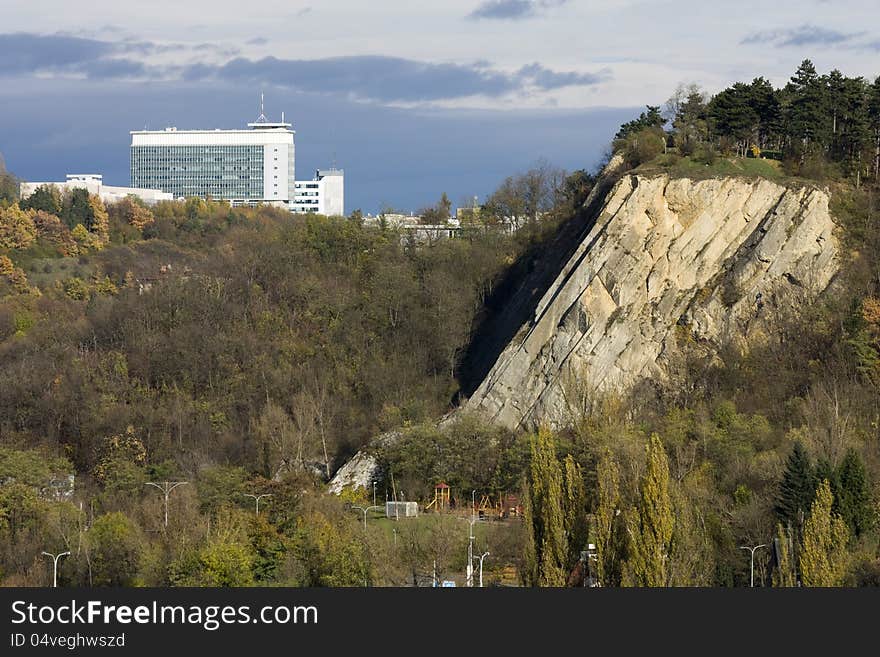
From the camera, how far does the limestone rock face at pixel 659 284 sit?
5191 cm

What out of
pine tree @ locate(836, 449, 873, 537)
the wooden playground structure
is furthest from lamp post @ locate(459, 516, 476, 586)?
pine tree @ locate(836, 449, 873, 537)

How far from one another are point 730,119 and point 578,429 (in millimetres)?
16031

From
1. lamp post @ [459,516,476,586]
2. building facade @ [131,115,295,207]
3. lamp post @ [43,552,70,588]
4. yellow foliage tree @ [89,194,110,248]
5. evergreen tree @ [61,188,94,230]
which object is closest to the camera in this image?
lamp post @ [43,552,70,588]

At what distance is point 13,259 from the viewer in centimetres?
7600

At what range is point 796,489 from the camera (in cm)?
3816

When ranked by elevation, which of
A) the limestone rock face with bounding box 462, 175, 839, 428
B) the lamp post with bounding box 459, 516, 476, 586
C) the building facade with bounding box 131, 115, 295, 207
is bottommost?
the lamp post with bounding box 459, 516, 476, 586

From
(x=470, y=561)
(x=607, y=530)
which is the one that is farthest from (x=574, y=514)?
(x=470, y=561)

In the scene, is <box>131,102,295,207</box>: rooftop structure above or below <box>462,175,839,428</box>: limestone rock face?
above

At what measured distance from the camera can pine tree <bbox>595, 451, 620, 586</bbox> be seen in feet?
113

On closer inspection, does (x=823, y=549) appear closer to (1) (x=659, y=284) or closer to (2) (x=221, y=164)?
(1) (x=659, y=284)

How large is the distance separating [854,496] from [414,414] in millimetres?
18961

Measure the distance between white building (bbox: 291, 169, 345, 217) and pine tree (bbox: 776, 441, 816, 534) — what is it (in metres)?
79.5

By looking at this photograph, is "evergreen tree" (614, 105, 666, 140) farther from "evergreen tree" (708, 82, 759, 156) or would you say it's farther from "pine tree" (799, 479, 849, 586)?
"pine tree" (799, 479, 849, 586)

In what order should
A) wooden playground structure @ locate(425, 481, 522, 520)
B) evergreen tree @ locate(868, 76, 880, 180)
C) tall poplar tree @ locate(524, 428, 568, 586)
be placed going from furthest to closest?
evergreen tree @ locate(868, 76, 880, 180), wooden playground structure @ locate(425, 481, 522, 520), tall poplar tree @ locate(524, 428, 568, 586)
